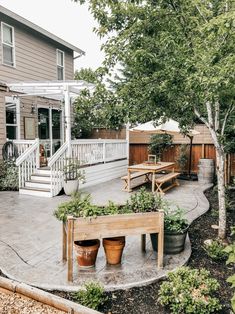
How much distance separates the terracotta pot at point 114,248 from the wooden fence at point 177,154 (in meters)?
8.24

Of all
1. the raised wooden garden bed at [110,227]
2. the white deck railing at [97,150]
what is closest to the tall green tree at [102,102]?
the raised wooden garden bed at [110,227]

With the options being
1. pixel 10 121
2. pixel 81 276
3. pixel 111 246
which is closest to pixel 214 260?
pixel 111 246

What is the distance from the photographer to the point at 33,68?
37.6ft

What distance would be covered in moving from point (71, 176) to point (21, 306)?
17.7 feet

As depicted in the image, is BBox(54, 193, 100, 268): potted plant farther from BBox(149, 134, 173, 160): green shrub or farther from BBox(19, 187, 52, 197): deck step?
BBox(149, 134, 173, 160): green shrub

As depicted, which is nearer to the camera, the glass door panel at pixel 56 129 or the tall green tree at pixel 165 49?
the tall green tree at pixel 165 49

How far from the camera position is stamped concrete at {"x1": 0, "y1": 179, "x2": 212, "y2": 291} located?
343 cm

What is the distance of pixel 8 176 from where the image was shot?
9320 mm

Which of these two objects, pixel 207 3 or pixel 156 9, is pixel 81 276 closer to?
pixel 156 9

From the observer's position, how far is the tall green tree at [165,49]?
12.8 feet

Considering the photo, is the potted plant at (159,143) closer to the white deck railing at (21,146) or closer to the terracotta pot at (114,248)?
the white deck railing at (21,146)

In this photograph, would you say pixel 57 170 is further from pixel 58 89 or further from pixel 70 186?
pixel 58 89

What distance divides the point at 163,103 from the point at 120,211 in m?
2.31

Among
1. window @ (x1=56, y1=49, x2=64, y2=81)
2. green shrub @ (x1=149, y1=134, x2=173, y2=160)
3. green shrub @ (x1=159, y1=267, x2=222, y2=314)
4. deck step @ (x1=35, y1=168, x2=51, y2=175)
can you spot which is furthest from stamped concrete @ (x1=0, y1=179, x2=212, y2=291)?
window @ (x1=56, y1=49, x2=64, y2=81)
